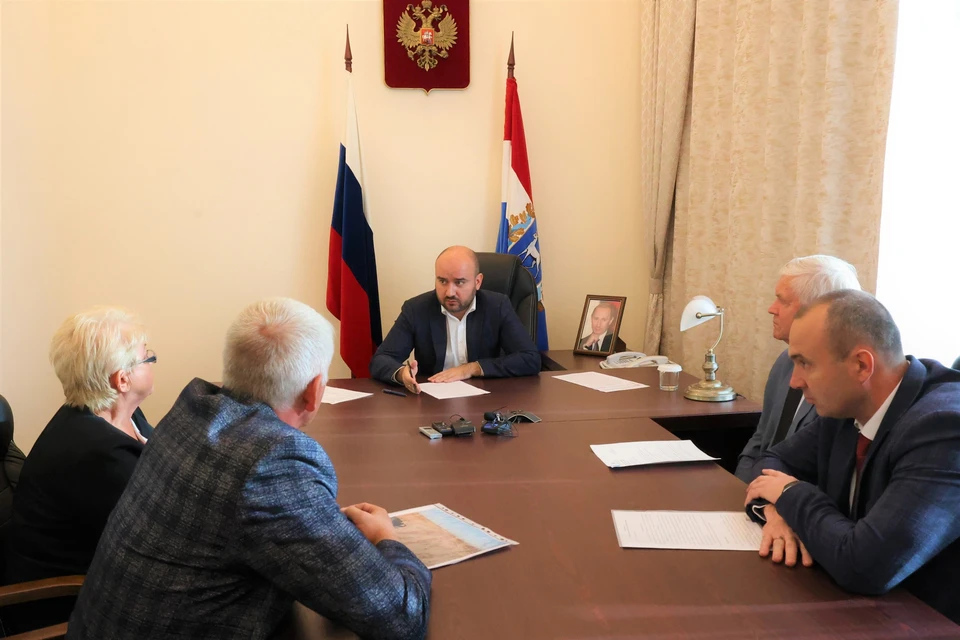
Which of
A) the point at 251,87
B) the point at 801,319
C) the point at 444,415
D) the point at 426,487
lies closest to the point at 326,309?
the point at 251,87

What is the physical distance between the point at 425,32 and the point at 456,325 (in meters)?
1.77

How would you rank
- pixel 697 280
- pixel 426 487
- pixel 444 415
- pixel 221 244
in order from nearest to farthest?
pixel 426 487, pixel 444 415, pixel 697 280, pixel 221 244

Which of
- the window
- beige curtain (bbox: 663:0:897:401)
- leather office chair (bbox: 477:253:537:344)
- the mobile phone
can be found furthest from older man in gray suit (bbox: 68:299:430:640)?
leather office chair (bbox: 477:253:537:344)

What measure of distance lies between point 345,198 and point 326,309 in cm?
69

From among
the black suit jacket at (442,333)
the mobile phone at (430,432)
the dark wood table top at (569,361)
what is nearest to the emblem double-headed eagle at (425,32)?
the black suit jacket at (442,333)

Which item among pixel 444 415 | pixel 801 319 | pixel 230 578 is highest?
pixel 801 319

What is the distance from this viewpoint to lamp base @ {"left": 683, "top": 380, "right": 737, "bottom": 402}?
2.66m

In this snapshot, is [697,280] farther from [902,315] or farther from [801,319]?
[801,319]

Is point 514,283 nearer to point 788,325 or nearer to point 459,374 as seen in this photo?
point 459,374

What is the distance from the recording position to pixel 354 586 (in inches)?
43.4

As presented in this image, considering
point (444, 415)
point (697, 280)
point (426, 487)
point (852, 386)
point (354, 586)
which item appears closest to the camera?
point (354, 586)

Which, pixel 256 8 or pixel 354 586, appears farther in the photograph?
pixel 256 8

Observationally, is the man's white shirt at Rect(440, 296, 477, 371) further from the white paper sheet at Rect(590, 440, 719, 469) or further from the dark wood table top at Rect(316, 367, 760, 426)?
the white paper sheet at Rect(590, 440, 719, 469)

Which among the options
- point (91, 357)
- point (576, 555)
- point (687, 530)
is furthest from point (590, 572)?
point (91, 357)
